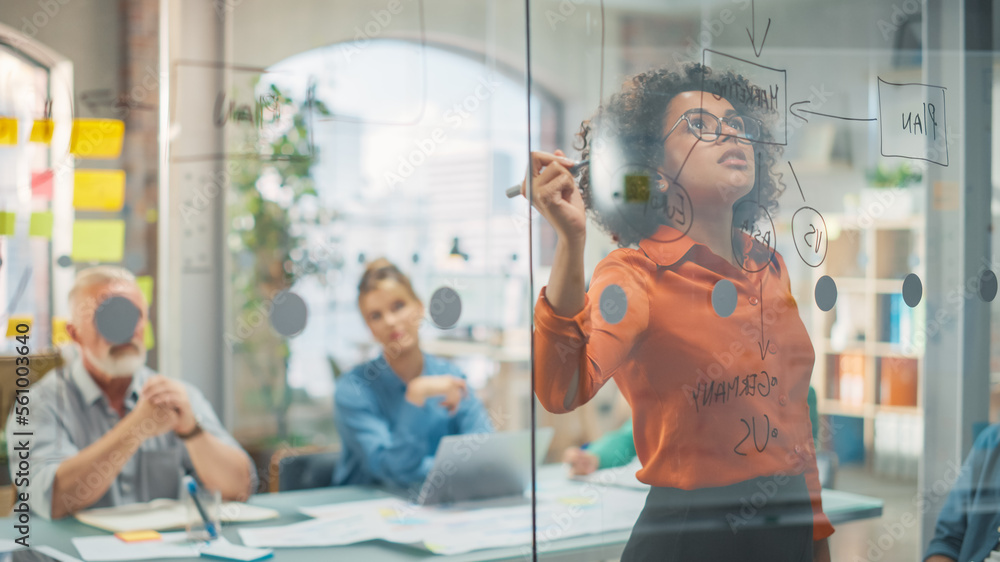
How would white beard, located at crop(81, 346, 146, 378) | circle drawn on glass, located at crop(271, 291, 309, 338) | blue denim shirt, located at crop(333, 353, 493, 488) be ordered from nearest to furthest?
1. white beard, located at crop(81, 346, 146, 378)
2. circle drawn on glass, located at crop(271, 291, 309, 338)
3. blue denim shirt, located at crop(333, 353, 493, 488)

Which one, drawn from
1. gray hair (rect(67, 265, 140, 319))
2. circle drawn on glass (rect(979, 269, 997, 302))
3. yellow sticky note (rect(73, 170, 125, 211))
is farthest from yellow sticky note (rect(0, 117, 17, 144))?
circle drawn on glass (rect(979, 269, 997, 302))

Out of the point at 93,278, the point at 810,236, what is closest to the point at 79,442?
the point at 93,278

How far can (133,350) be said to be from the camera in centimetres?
157

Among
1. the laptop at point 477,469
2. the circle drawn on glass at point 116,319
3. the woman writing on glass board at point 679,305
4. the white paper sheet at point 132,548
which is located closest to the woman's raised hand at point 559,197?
the woman writing on glass board at point 679,305

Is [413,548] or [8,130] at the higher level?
[8,130]

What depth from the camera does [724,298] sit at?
5.05 ft

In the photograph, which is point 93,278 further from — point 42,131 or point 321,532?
point 321,532

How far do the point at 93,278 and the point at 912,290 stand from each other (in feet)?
5.64

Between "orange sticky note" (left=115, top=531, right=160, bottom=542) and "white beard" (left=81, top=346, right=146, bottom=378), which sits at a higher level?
"white beard" (left=81, top=346, right=146, bottom=378)

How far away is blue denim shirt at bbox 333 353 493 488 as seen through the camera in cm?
229

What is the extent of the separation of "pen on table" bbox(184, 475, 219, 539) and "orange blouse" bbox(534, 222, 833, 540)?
0.69 m

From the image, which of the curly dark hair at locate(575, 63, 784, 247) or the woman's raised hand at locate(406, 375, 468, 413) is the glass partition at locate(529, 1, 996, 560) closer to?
the curly dark hair at locate(575, 63, 784, 247)

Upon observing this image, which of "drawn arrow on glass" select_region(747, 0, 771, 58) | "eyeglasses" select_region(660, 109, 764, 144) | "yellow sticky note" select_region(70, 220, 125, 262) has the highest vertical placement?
"drawn arrow on glass" select_region(747, 0, 771, 58)

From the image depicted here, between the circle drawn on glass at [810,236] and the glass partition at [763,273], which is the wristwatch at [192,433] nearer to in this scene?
the glass partition at [763,273]
